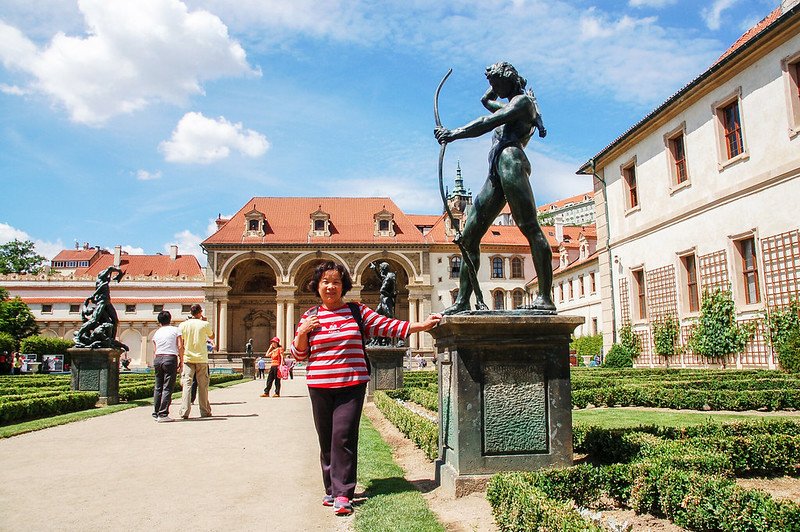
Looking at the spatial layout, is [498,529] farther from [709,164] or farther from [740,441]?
[709,164]

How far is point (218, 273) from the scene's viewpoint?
46219 mm

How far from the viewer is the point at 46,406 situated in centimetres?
986

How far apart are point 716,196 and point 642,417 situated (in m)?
11.0

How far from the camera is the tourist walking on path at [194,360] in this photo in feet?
30.9

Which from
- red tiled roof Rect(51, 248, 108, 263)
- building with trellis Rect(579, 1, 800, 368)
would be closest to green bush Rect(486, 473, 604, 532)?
building with trellis Rect(579, 1, 800, 368)

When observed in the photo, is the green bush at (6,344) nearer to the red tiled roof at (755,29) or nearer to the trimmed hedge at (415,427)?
the trimmed hedge at (415,427)

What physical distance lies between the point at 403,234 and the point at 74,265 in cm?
5689

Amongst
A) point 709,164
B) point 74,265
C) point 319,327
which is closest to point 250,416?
point 319,327

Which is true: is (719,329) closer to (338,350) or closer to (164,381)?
(164,381)

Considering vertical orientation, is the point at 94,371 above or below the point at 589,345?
below

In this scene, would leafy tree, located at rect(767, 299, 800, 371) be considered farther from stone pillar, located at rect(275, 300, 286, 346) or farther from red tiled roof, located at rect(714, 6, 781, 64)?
stone pillar, located at rect(275, 300, 286, 346)

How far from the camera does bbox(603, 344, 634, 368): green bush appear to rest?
21812 mm

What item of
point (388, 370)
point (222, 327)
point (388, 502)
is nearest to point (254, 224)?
point (222, 327)

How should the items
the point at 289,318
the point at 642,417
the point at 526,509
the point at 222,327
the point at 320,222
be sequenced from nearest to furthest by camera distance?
the point at 526,509 < the point at 642,417 < the point at 222,327 < the point at 289,318 < the point at 320,222
